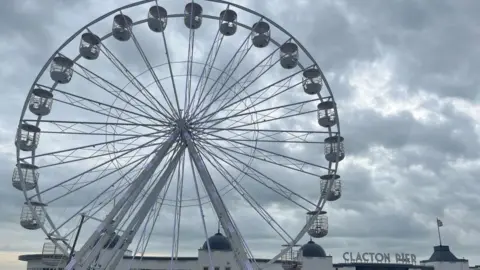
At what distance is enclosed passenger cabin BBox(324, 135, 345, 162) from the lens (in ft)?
112

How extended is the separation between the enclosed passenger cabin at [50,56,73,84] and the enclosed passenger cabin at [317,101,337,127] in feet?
53.6

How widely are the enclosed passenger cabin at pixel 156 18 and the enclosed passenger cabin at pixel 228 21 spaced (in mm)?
3741

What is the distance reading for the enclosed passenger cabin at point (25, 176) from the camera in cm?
3016

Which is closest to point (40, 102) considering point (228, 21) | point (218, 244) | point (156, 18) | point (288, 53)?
point (156, 18)

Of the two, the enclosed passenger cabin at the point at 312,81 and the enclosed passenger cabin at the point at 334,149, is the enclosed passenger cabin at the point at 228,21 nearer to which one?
the enclosed passenger cabin at the point at 312,81

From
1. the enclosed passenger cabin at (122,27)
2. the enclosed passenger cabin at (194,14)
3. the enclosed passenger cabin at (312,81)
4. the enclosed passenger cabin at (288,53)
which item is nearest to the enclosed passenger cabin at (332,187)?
the enclosed passenger cabin at (312,81)

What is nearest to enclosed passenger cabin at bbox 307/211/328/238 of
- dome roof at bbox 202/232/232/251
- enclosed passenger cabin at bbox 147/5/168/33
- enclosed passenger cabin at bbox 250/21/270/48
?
enclosed passenger cabin at bbox 250/21/270/48

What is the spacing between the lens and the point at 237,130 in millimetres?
31219

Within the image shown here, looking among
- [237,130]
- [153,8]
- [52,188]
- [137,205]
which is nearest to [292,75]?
[237,130]

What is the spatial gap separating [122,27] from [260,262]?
132ft

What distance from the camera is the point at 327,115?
113 ft

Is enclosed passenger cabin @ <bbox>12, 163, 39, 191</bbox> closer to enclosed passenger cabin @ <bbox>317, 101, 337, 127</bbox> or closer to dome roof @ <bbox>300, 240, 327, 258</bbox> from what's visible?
enclosed passenger cabin @ <bbox>317, 101, 337, 127</bbox>

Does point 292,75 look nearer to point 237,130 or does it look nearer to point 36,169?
point 237,130

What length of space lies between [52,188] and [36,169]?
7.97 feet
